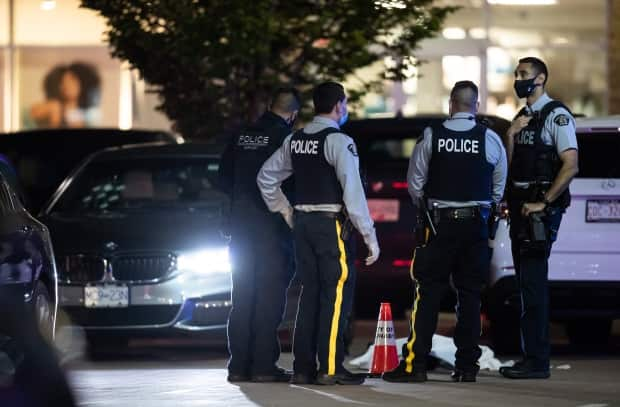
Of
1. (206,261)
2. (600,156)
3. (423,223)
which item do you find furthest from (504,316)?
(206,261)

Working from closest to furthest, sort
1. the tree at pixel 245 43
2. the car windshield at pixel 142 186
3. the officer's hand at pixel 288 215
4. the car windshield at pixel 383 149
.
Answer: the officer's hand at pixel 288 215 < the car windshield at pixel 142 186 < the car windshield at pixel 383 149 < the tree at pixel 245 43

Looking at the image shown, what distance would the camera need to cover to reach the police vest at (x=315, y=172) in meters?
10.2

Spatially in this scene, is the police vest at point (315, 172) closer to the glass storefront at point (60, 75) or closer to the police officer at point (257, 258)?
the police officer at point (257, 258)

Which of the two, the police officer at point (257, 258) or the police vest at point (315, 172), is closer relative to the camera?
the police vest at point (315, 172)

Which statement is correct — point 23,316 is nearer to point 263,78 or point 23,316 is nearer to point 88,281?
point 88,281

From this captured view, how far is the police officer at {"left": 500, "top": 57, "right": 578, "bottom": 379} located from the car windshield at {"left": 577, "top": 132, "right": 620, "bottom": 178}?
90 centimetres

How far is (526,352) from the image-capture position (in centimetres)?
1096

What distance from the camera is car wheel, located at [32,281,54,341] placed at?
1045cm

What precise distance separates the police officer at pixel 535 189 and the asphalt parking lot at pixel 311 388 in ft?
1.03

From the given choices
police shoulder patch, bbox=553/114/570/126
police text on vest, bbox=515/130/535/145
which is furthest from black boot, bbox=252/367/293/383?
police shoulder patch, bbox=553/114/570/126

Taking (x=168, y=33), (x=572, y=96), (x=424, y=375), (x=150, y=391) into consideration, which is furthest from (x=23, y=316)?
(x=572, y=96)

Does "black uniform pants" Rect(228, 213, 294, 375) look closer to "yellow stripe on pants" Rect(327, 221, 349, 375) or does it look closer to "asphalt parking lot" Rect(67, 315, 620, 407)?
"asphalt parking lot" Rect(67, 315, 620, 407)

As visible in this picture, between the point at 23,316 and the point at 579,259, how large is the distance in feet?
21.0

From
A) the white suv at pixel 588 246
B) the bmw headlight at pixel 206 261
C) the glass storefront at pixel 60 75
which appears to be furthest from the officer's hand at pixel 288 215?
the glass storefront at pixel 60 75
